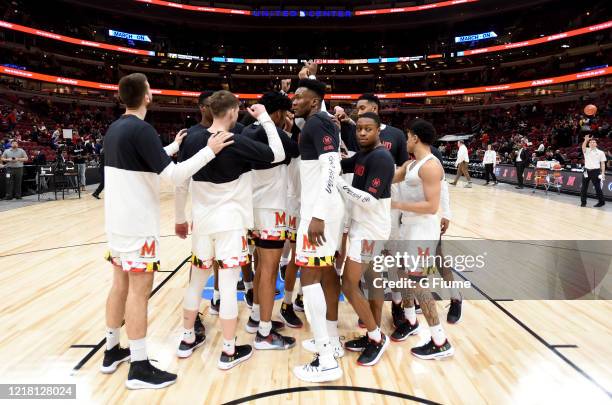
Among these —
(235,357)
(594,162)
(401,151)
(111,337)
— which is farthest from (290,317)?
(594,162)

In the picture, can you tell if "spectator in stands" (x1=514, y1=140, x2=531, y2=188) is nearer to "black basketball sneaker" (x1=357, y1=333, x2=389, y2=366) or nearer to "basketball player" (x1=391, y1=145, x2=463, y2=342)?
"basketball player" (x1=391, y1=145, x2=463, y2=342)

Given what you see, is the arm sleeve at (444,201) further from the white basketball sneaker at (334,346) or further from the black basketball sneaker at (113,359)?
the black basketball sneaker at (113,359)

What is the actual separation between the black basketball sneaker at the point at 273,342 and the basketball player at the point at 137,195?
0.75m

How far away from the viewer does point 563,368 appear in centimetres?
296

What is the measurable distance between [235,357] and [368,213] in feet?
4.92

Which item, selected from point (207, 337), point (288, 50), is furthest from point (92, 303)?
point (288, 50)

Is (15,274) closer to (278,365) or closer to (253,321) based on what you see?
(253,321)

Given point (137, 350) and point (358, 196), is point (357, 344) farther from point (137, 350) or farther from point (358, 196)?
point (137, 350)

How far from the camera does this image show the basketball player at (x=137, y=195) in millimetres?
2574

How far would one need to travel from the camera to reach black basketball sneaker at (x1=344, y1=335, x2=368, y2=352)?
3242mm

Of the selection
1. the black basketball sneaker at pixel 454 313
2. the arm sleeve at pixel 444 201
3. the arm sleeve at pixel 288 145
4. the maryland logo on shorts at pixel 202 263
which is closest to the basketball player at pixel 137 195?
the maryland logo on shorts at pixel 202 263

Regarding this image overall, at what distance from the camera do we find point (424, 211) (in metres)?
3.12

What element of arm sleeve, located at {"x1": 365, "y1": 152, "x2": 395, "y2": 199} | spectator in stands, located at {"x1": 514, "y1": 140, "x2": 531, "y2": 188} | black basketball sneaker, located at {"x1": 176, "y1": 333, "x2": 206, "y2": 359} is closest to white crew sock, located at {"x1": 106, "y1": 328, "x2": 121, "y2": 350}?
black basketball sneaker, located at {"x1": 176, "y1": 333, "x2": 206, "y2": 359}

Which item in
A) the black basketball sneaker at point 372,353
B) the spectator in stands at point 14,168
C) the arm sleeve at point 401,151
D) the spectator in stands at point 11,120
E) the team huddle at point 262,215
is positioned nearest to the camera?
the team huddle at point 262,215
